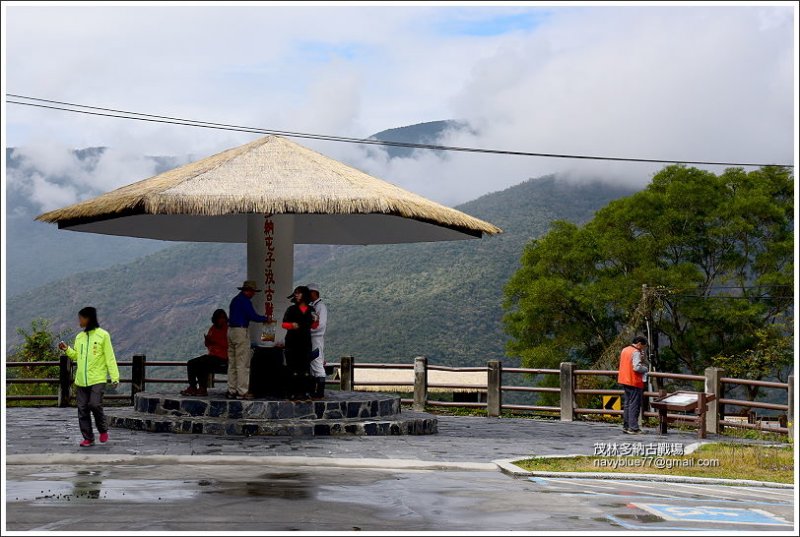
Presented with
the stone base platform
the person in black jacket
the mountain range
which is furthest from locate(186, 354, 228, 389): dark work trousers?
the mountain range

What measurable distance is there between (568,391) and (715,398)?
10.5 ft

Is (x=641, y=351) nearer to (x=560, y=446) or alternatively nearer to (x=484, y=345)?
(x=560, y=446)

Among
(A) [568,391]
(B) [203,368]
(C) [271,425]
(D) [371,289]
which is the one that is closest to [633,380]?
(A) [568,391]

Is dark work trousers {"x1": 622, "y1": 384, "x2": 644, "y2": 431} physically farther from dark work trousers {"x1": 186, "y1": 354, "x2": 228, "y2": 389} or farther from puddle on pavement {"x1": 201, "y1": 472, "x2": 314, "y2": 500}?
puddle on pavement {"x1": 201, "y1": 472, "x2": 314, "y2": 500}

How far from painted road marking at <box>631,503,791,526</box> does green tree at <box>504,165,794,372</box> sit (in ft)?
136

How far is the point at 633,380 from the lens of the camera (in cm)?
1950

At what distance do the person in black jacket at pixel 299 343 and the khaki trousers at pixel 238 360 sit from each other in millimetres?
643

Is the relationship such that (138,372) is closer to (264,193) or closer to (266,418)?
(266,418)

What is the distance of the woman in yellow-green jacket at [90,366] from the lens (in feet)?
52.0

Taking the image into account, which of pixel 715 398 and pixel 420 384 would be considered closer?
pixel 715 398

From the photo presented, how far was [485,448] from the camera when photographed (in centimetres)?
1700

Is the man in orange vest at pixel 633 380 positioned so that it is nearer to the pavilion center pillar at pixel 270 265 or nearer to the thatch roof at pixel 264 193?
the thatch roof at pixel 264 193

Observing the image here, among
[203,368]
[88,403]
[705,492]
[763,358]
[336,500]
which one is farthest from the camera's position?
[763,358]

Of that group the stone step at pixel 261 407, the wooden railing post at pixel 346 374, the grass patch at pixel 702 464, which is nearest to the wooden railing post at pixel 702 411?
the grass patch at pixel 702 464
